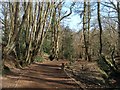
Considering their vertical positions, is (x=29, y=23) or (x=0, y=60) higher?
(x=29, y=23)

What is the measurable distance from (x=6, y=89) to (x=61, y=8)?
39170 mm

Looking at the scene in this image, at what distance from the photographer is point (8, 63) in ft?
80.6

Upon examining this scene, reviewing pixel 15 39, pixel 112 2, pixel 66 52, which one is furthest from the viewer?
pixel 66 52

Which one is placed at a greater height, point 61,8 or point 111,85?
point 61,8

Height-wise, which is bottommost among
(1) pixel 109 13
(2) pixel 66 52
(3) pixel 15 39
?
(2) pixel 66 52

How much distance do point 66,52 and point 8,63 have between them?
130ft

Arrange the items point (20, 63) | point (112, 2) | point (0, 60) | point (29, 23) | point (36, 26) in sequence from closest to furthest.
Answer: point (0, 60) → point (20, 63) → point (29, 23) → point (36, 26) → point (112, 2)

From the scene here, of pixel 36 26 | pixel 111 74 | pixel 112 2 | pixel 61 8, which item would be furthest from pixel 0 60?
pixel 61 8

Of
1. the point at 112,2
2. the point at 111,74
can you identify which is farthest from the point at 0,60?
the point at 112,2

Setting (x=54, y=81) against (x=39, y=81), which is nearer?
(x=39, y=81)

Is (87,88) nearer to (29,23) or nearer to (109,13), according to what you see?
(29,23)

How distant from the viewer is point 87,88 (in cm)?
1441

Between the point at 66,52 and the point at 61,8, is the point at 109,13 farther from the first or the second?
the point at 66,52

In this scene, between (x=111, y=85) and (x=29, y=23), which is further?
(x=29, y=23)
